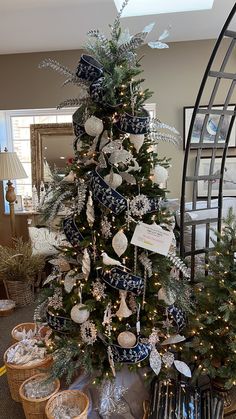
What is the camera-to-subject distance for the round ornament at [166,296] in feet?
5.02

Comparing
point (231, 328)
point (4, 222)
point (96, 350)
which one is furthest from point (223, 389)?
point (4, 222)

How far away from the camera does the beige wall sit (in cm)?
360

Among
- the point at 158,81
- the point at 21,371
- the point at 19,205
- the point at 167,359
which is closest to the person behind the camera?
the point at 167,359

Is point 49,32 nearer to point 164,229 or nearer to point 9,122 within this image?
point 9,122

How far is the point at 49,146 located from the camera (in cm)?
404

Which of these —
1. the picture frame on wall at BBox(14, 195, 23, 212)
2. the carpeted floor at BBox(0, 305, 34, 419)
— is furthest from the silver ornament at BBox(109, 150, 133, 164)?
the picture frame on wall at BBox(14, 195, 23, 212)

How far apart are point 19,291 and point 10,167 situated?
51.8 inches

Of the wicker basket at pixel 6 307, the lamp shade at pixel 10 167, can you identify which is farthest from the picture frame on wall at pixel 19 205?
the wicker basket at pixel 6 307

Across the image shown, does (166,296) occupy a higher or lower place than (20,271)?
higher

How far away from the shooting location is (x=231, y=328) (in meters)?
1.65

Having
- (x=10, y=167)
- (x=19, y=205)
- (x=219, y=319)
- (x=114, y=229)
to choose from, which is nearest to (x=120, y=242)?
(x=114, y=229)

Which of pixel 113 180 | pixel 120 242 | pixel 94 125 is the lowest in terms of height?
pixel 120 242

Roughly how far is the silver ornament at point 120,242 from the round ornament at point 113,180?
210mm

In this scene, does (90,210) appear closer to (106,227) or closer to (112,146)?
(106,227)
